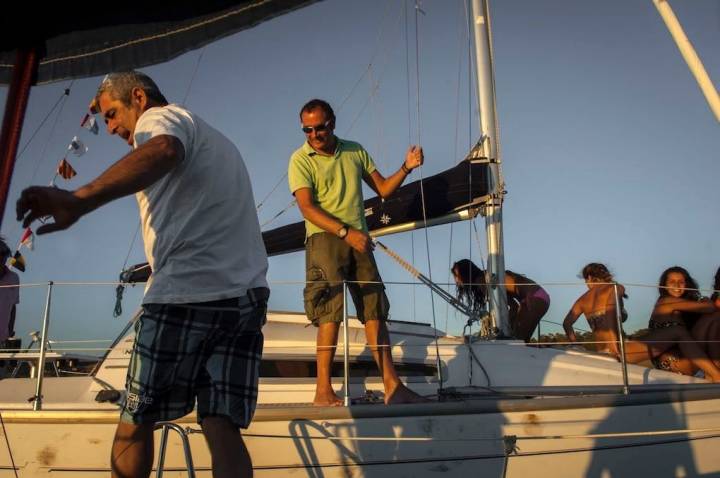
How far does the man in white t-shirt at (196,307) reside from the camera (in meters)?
1.98

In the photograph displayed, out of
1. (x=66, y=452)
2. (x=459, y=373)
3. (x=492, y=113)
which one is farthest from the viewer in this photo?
(x=492, y=113)

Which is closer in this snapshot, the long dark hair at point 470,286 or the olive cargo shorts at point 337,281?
the olive cargo shorts at point 337,281

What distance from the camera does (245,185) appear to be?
2201 mm

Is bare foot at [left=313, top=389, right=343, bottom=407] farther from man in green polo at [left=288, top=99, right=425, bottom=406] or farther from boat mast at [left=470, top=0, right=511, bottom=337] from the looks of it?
boat mast at [left=470, top=0, right=511, bottom=337]

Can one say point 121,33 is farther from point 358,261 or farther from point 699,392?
point 699,392

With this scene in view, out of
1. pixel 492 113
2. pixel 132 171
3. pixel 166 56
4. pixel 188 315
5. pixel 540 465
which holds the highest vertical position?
pixel 492 113

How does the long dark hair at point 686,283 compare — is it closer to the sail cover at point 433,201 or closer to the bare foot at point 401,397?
the sail cover at point 433,201

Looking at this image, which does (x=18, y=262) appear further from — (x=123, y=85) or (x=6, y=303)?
(x=123, y=85)

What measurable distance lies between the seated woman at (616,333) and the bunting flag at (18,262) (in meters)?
4.86

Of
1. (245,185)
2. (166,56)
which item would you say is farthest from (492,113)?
(166,56)

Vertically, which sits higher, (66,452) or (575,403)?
(575,403)

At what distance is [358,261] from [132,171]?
95.2 inches

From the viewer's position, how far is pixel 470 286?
5605 mm

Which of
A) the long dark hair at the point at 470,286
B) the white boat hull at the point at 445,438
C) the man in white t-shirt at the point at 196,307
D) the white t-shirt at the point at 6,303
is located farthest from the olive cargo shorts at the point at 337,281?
the white t-shirt at the point at 6,303
